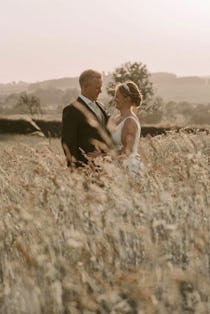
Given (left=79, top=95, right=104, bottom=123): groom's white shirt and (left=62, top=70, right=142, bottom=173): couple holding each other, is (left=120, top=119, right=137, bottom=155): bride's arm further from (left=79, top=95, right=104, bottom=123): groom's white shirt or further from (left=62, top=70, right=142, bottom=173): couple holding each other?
(left=79, top=95, right=104, bottom=123): groom's white shirt

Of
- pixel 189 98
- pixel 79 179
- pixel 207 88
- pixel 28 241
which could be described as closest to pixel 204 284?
pixel 28 241

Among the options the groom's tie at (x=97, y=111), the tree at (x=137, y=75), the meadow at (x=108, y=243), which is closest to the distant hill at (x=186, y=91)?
the tree at (x=137, y=75)

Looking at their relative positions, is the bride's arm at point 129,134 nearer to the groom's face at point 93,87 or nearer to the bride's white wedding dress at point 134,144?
the bride's white wedding dress at point 134,144

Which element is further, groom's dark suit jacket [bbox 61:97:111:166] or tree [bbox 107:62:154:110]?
tree [bbox 107:62:154:110]

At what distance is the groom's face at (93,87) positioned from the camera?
5.65 metres

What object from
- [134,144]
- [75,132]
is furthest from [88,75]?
[134,144]

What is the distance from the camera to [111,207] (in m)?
3.35

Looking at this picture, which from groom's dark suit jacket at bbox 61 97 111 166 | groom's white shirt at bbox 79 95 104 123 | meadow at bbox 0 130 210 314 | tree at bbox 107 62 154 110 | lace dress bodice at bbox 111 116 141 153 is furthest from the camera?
tree at bbox 107 62 154 110

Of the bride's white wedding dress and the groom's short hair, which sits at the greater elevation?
the groom's short hair

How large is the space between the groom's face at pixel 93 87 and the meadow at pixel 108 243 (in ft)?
4.08

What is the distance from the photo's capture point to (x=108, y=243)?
2787 mm

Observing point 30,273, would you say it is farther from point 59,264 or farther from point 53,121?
point 53,121

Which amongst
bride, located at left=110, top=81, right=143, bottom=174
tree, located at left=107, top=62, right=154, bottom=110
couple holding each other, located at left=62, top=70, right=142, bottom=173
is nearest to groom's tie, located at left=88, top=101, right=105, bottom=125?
couple holding each other, located at left=62, top=70, right=142, bottom=173

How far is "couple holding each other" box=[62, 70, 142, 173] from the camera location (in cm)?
563
